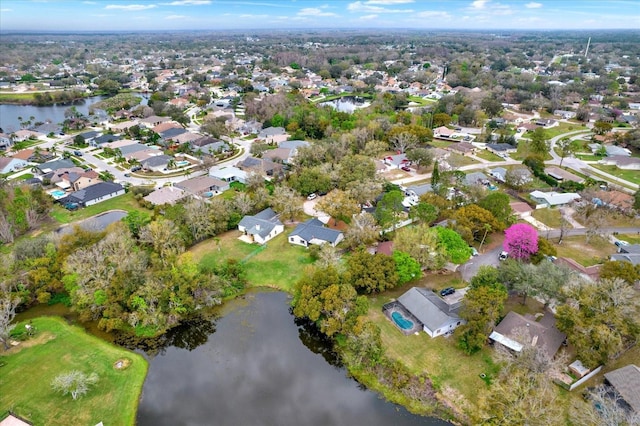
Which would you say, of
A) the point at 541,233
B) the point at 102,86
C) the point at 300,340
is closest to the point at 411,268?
the point at 300,340

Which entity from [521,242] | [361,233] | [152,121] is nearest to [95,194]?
[361,233]

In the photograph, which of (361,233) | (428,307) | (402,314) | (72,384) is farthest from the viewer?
(361,233)

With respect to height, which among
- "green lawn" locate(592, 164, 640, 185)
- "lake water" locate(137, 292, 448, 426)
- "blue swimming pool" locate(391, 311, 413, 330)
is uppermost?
"blue swimming pool" locate(391, 311, 413, 330)

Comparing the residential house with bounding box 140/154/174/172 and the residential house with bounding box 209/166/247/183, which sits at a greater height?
the residential house with bounding box 140/154/174/172

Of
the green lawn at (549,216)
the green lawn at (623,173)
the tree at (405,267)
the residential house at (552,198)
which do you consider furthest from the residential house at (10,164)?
the green lawn at (623,173)

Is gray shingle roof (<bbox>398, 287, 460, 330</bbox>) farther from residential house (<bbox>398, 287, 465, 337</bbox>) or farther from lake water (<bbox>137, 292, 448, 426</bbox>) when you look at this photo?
lake water (<bbox>137, 292, 448, 426</bbox>)

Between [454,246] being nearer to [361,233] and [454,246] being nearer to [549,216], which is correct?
[361,233]

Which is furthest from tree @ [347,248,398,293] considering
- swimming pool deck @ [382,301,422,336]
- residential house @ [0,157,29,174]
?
residential house @ [0,157,29,174]

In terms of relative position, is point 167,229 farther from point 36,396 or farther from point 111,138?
point 111,138
